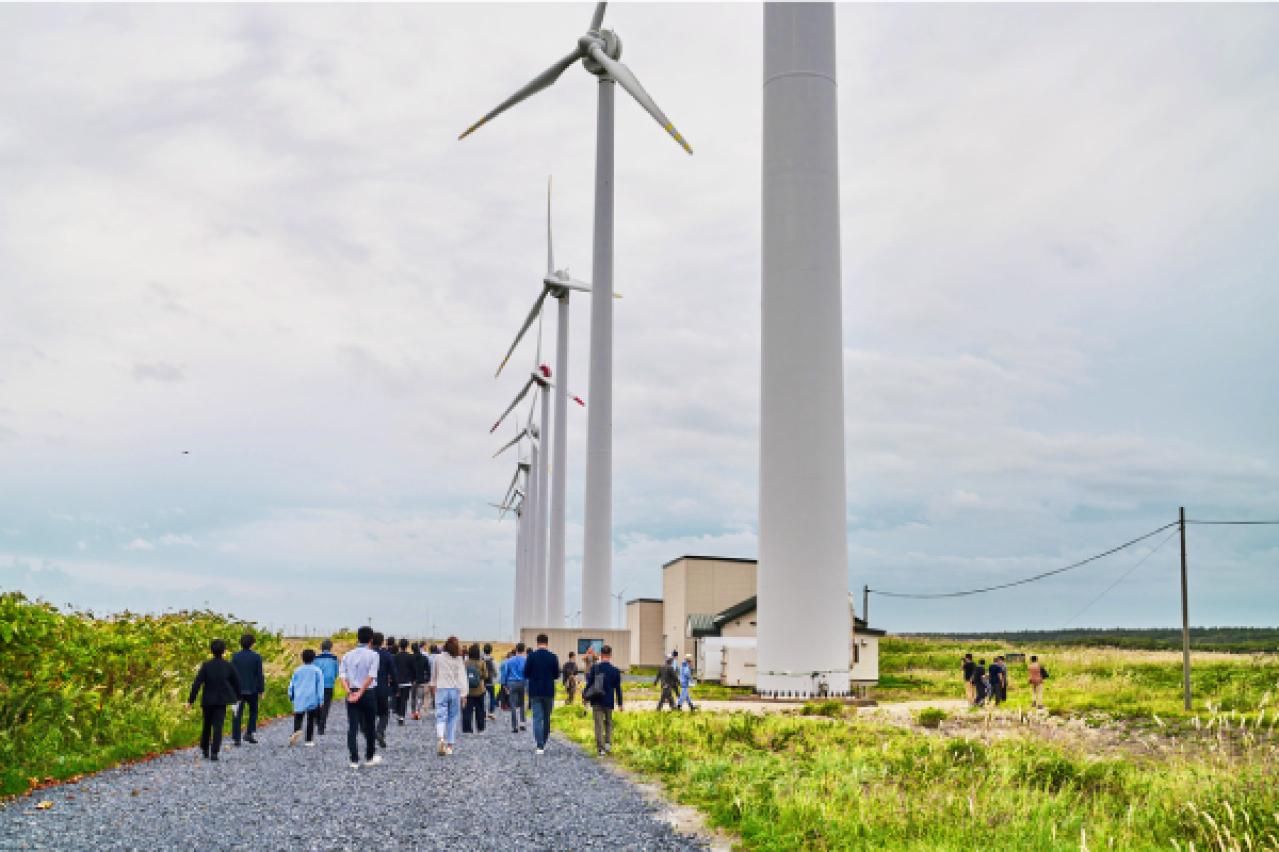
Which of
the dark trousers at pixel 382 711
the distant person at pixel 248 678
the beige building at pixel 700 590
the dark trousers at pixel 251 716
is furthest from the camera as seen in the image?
the beige building at pixel 700 590

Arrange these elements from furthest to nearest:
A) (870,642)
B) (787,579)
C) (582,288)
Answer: (582,288)
(870,642)
(787,579)

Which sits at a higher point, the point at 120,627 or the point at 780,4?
the point at 780,4

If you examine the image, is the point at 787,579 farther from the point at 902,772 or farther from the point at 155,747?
the point at 155,747

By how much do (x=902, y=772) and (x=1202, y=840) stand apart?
4.51 m

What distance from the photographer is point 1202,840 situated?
35.2 feet

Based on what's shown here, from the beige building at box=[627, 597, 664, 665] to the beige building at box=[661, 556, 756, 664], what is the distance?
234 cm

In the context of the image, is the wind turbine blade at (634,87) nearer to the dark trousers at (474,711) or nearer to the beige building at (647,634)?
the dark trousers at (474,711)

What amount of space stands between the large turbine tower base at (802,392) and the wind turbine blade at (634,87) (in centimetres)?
2044

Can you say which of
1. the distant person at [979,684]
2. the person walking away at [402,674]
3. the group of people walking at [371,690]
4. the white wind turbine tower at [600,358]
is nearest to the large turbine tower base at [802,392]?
the group of people walking at [371,690]

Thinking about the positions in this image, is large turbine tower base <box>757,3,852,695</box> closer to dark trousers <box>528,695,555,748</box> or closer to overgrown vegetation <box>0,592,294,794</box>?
dark trousers <box>528,695,555,748</box>

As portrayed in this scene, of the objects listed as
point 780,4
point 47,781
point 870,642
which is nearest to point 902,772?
point 47,781

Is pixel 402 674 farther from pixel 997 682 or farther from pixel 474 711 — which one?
pixel 997 682

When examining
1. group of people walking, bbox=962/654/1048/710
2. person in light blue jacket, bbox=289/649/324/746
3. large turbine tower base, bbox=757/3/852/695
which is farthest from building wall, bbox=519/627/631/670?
person in light blue jacket, bbox=289/649/324/746

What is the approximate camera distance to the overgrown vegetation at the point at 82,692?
50.0ft
